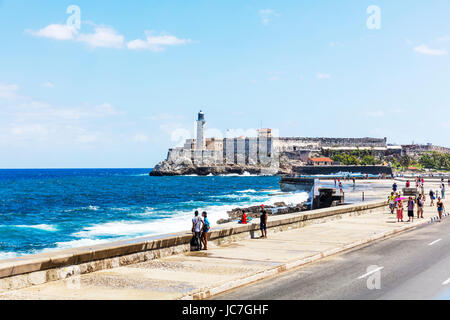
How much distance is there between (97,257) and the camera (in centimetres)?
1189

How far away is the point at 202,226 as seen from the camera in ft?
48.9

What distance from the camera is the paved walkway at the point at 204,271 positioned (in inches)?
389

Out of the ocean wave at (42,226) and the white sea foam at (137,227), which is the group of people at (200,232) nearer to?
the white sea foam at (137,227)

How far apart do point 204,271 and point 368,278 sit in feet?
13.5

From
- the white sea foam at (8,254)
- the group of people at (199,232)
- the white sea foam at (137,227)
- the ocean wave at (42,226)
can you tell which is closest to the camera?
the group of people at (199,232)

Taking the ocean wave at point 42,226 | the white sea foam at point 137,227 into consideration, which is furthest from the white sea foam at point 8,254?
the ocean wave at point 42,226

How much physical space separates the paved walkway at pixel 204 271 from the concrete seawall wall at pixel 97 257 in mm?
218

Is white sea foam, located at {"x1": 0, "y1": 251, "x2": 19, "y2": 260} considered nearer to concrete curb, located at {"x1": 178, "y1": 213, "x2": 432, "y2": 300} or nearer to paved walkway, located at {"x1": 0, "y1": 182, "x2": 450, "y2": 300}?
paved walkway, located at {"x1": 0, "y1": 182, "x2": 450, "y2": 300}

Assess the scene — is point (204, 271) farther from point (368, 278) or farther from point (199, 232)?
point (368, 278)

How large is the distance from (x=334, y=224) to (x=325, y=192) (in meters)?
23.3

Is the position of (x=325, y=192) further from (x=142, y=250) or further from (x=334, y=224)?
(x=142, y=250)

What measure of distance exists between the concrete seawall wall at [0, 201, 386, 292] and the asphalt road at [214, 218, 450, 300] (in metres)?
3.55

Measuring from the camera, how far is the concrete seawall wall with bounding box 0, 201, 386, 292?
10.1 metres
